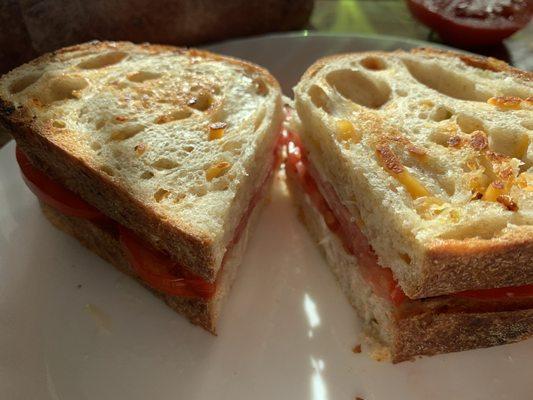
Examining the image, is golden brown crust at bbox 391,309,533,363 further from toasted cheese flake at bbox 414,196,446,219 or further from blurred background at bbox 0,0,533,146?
blurred background at bbox 0,0,533,146

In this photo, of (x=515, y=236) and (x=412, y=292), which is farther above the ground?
(x=515, y=236)

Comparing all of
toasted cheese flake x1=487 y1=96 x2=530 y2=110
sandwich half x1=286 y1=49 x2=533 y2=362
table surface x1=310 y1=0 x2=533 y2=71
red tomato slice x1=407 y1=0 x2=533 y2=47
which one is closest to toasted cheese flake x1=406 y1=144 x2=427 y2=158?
sandwich half x1=286 y1=49 x2=533 y2=362

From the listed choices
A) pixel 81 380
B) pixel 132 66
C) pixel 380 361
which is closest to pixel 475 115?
pixel 380 361

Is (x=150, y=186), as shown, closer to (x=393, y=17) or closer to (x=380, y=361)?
(x=380, y=361)

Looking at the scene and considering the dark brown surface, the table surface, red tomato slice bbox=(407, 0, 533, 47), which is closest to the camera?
the dark brown surface

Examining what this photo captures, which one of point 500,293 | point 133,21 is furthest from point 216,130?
point 133,21

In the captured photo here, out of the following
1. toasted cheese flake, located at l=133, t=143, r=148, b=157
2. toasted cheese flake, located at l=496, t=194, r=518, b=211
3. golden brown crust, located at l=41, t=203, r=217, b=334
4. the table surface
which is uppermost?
toasted cheese flake, located at l=496, t=194, r=518, b=211

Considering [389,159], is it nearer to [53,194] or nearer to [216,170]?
[216,170]

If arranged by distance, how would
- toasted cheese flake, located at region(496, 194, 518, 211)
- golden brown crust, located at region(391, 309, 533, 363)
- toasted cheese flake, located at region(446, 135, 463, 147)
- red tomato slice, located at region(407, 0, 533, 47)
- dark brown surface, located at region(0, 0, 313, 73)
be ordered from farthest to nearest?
red tomato slice, located at region(407, 0, 533, 47), dark brown surface, located at region(0, 0, 313, 73), toasted cheese flake, located at region(446, 135, 463, 147), golden brown crust, located at region(391, 309, 533, 363), toasted cheese flake, located at region(496, 194, 518, 211)
